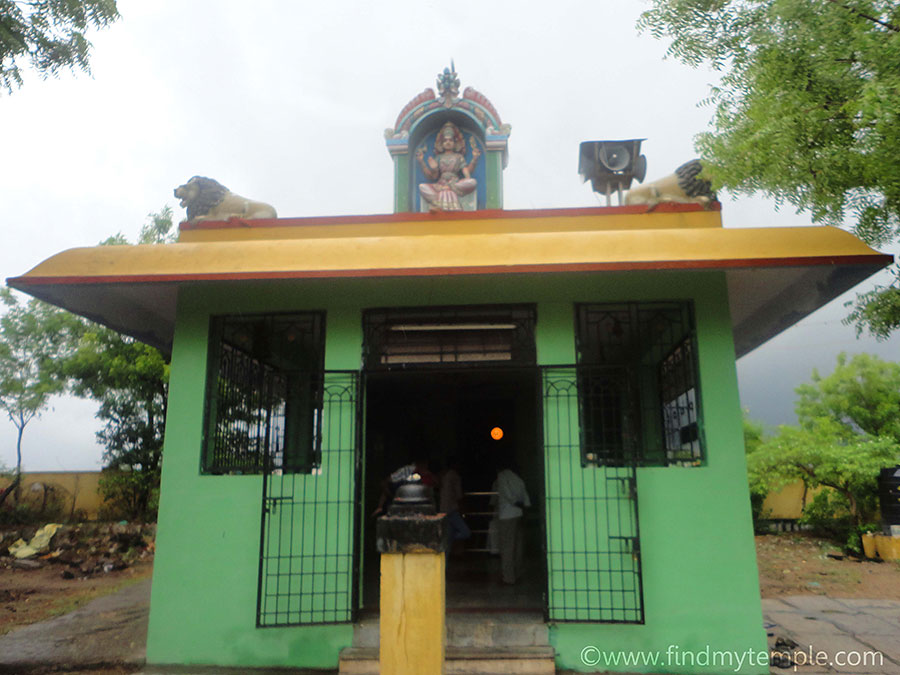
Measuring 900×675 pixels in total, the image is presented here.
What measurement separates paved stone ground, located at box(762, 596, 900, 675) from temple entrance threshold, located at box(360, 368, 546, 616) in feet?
7.82

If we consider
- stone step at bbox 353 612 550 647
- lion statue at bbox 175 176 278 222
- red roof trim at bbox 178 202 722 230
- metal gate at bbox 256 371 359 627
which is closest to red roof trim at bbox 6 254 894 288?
metal gate at bbox 256 371 359 627

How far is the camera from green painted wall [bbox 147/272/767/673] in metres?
5.19

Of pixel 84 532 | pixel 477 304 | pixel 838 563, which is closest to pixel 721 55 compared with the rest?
pixel 477 304

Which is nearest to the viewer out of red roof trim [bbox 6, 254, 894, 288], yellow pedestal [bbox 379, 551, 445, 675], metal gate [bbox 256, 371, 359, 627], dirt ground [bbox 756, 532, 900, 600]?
yellow pedestal [bbox 379, 551, 445, 675]

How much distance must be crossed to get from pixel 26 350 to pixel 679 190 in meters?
18.4

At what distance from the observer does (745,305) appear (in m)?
6.53

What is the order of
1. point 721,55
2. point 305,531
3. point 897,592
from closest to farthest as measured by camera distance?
1. point 721,55
2. point 305,531
3. point 897,592

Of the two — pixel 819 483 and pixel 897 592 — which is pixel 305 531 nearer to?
pixel 897 592

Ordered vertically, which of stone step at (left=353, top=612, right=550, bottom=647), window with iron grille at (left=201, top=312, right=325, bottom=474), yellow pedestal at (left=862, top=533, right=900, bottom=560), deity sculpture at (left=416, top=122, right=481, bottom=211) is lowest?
yellow pedestal at (left=862, top=533, right=900, bottom=560)

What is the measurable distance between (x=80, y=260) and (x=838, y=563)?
13212 millimetres

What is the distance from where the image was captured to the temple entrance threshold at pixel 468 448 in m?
6.76

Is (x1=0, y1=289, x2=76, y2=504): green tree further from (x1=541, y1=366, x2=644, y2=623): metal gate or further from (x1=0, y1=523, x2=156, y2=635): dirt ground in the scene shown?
(x1=541, y1=366, x2=644, y2=623): metal gate

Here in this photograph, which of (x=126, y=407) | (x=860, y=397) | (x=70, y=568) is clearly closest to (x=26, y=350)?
(x=126, y=407)

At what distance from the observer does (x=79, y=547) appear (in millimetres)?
13359
